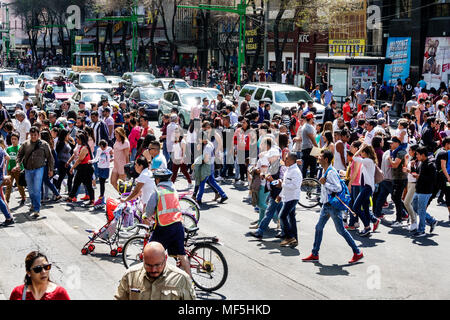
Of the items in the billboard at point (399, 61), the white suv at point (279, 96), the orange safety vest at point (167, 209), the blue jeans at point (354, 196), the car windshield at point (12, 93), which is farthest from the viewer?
the billboard at point (399, 61)

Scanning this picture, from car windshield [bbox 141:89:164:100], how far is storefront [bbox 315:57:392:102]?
8.51 m

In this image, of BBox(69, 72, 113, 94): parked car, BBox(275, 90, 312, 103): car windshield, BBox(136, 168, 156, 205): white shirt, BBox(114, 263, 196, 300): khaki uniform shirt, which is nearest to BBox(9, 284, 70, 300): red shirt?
BBox(114, 263, 196, 300): khaki uniform shirt

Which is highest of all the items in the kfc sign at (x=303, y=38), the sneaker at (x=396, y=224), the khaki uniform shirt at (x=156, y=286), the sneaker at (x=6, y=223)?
the kfc sign at (x=303, y=38)

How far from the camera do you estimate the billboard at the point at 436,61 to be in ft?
110

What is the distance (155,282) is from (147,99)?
997 inches

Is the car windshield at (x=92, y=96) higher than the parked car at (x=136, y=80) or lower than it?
lower

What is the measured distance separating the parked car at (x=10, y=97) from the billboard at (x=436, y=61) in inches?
828

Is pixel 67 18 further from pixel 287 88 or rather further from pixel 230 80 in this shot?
pixel 287 88

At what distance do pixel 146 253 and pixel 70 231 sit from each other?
261 inches

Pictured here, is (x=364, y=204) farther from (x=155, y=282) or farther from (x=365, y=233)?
(x=155, y=282)

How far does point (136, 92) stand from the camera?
30688 mm

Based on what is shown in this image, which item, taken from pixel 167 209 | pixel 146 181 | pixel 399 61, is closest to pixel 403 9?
pixel 399 61

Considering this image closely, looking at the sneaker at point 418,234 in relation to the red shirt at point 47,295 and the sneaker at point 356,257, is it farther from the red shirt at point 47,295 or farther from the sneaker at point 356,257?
the red shirt at point 47,295

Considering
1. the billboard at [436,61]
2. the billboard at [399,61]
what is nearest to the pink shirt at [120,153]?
the billboard at [436,61]
